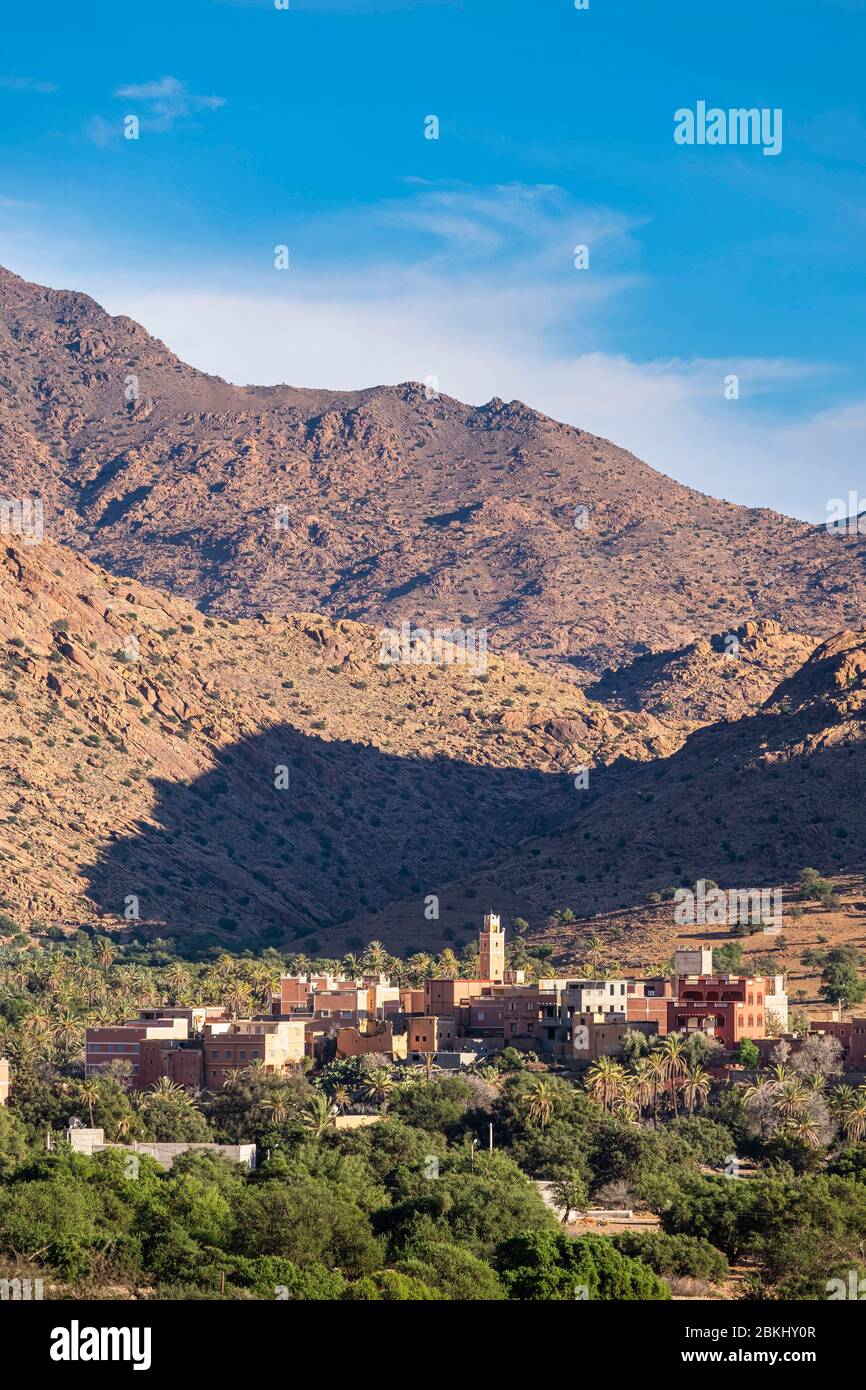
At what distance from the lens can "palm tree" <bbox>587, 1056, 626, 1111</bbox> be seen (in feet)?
316

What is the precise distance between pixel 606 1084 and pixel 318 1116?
1170 cm

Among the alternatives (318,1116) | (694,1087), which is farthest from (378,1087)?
(694,1087)

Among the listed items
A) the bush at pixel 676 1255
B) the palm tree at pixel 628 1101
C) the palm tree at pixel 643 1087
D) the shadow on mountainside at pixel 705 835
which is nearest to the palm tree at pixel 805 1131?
the palm tree at pixel 628 1101

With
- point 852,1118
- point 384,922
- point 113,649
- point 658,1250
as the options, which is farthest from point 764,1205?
point 113,649

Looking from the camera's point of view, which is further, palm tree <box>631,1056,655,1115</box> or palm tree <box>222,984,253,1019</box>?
palm tree <box>222,984,253,1019</box>

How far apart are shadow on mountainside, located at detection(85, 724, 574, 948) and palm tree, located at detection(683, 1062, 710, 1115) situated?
2286 inches

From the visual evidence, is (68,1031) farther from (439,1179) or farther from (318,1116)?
(439,1179)

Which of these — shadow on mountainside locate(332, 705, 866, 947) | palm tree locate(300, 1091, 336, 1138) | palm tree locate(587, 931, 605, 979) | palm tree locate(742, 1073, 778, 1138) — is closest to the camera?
palm tree locate(300, 1091, 336, 1138)

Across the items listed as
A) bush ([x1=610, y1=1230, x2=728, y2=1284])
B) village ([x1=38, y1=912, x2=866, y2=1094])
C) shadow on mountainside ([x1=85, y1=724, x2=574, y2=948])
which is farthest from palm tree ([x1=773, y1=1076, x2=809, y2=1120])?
shadow on mountainside ([x1=85, y1=724, x2=574, y2=948])

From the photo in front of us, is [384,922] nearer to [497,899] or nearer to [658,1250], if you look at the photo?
[497,899]

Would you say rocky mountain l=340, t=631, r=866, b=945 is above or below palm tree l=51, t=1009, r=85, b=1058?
above

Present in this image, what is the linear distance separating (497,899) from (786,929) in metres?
28.1

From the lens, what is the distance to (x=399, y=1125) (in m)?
90.1

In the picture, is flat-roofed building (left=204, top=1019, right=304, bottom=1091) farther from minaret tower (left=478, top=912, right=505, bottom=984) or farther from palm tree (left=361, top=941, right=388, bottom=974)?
palm tree (left=361, top=941, right=388, bottom=974)
